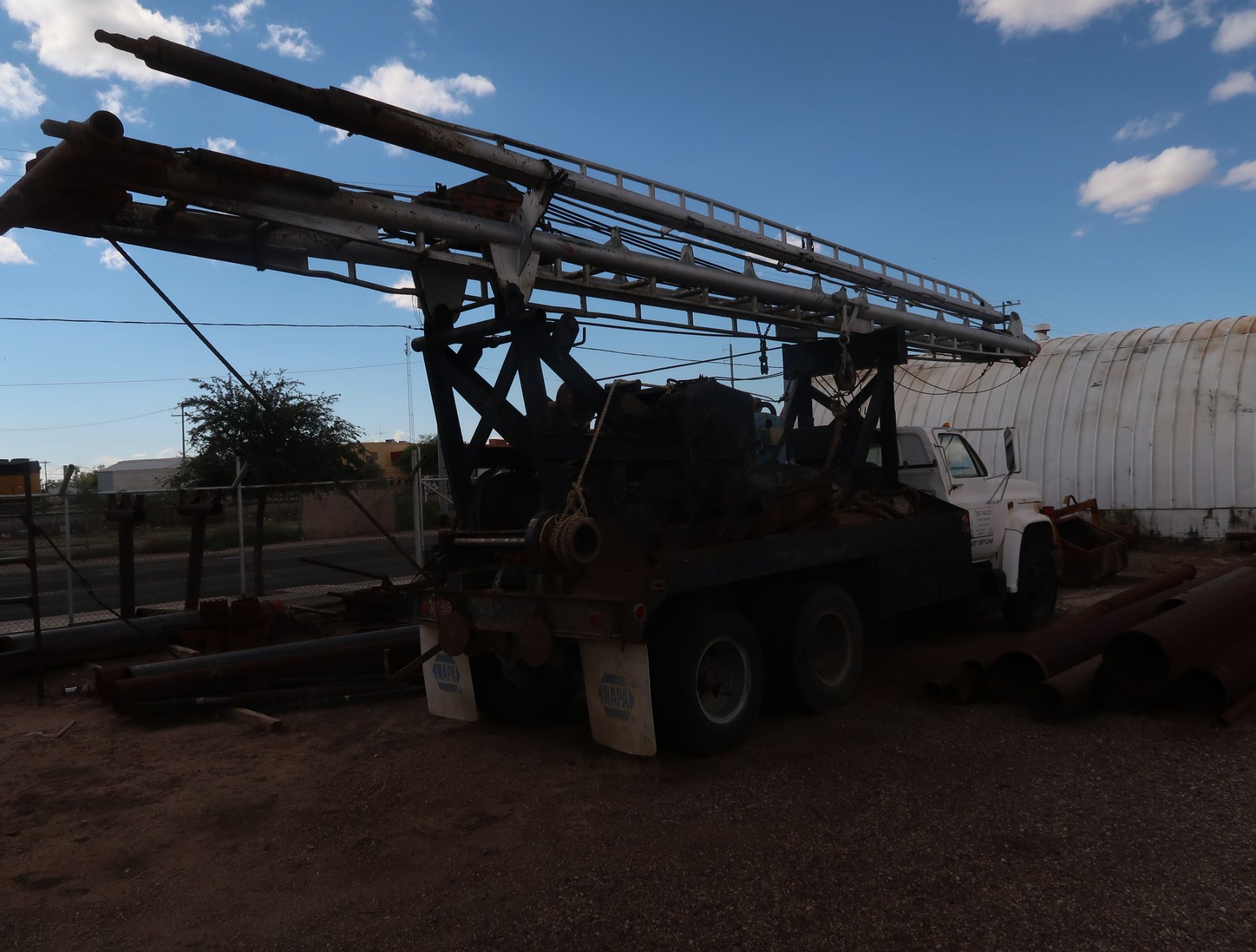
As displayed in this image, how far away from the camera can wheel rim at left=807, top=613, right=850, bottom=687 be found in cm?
685

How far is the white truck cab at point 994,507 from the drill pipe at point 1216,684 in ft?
9.80

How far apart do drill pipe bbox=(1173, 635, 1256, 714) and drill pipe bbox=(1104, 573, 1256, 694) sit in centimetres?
8

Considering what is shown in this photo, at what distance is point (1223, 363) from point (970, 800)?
62.3 ft

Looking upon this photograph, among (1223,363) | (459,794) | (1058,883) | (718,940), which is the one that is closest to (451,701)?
(459,794)

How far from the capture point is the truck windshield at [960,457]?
31.1 feet

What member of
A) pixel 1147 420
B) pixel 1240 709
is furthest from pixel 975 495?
pixel 1147 420

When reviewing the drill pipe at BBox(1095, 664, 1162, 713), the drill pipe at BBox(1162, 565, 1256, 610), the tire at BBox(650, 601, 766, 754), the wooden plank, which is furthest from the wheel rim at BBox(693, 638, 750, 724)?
the drill pipe at BBox(1162, 565, 1256, 610)

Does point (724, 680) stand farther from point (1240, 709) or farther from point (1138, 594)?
point (1138, 594)

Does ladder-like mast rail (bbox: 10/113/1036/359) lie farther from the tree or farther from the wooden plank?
the tree

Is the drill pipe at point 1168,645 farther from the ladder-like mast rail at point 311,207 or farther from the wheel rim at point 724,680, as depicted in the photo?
the ladder-like mast rail at point 311,207

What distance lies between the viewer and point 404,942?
3555 mm

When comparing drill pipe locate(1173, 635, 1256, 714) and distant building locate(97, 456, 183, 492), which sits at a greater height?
distant building locate(97, 456, 183, 492)

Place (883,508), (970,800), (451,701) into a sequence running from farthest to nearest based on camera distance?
(883,508) → (451,701) → (970,800)

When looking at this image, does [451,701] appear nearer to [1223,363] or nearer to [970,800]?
[970,800]
